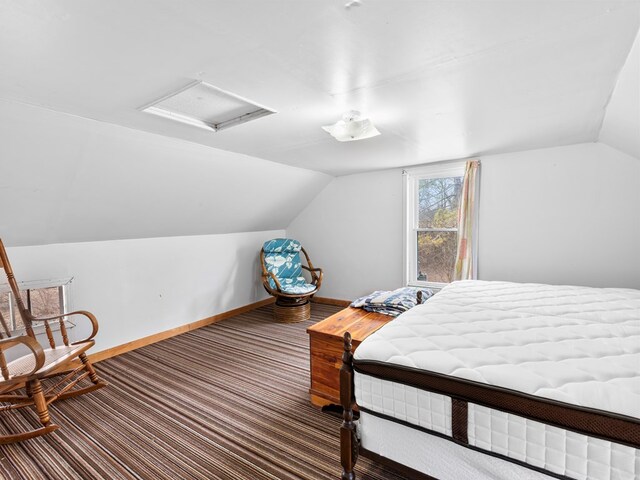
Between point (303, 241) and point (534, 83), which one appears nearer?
point (534, 83)

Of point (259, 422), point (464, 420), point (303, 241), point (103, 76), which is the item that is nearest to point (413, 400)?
point (464, 420)

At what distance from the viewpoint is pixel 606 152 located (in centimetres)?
298

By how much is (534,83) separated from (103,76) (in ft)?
7.68

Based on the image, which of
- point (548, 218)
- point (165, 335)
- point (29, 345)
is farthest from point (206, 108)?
point (548, 218)

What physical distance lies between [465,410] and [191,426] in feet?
5.90

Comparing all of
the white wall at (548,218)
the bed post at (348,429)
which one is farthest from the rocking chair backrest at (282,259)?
the bed post at (348,429)

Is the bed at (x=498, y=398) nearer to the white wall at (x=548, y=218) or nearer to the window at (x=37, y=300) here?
the white wall at (x=548, y=218)

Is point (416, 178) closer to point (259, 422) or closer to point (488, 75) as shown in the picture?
point (488, 75)

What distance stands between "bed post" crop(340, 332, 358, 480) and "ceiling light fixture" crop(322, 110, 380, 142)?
139 cm

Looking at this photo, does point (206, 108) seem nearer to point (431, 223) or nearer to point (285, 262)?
point (285, 262)

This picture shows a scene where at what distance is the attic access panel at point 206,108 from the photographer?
6.03 feet

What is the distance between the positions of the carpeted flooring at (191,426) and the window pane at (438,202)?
2416mm

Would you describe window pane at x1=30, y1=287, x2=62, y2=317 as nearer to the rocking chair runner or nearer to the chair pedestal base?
the rocking chair runner

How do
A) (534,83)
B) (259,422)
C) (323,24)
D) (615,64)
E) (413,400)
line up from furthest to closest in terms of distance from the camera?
(259,422) < (534,83) < (615,64) < (413,400) < (323,24)
